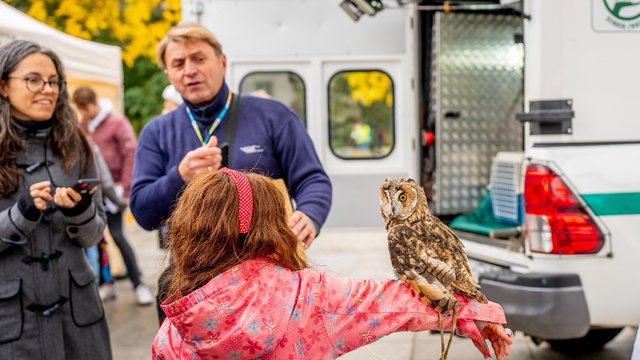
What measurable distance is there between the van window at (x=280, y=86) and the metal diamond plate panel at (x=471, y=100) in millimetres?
1406

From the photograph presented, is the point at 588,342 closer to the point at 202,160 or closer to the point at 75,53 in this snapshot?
the point at 202,160

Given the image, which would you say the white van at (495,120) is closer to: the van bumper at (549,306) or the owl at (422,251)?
the van bumper at (549,306)

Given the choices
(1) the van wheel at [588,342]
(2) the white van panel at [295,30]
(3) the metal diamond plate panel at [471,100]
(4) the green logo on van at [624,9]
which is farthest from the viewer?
(2) the white van panel at [295,30]

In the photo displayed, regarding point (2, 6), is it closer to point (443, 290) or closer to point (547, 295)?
point (547, 295)

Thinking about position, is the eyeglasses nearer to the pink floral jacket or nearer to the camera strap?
the camera strap

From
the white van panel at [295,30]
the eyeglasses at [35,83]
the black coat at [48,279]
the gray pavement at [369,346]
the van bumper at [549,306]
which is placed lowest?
the gray pavement at [369,346]

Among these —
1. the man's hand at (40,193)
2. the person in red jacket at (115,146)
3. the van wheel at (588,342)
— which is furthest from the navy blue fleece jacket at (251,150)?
the person in red jacket at (115,146)

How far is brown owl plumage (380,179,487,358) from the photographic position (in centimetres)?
202

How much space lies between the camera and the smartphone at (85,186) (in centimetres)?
316

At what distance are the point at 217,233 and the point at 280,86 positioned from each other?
5.38 m

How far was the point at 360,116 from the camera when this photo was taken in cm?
750

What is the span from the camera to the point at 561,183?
400 centimetres

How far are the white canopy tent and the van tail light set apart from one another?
3.56 metres

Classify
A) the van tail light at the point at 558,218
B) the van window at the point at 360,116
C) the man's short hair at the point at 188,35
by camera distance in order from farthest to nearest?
the van window at the point at 360,116, the van tail light at the point at 558,218, the man's short hair at the point at 188,35
